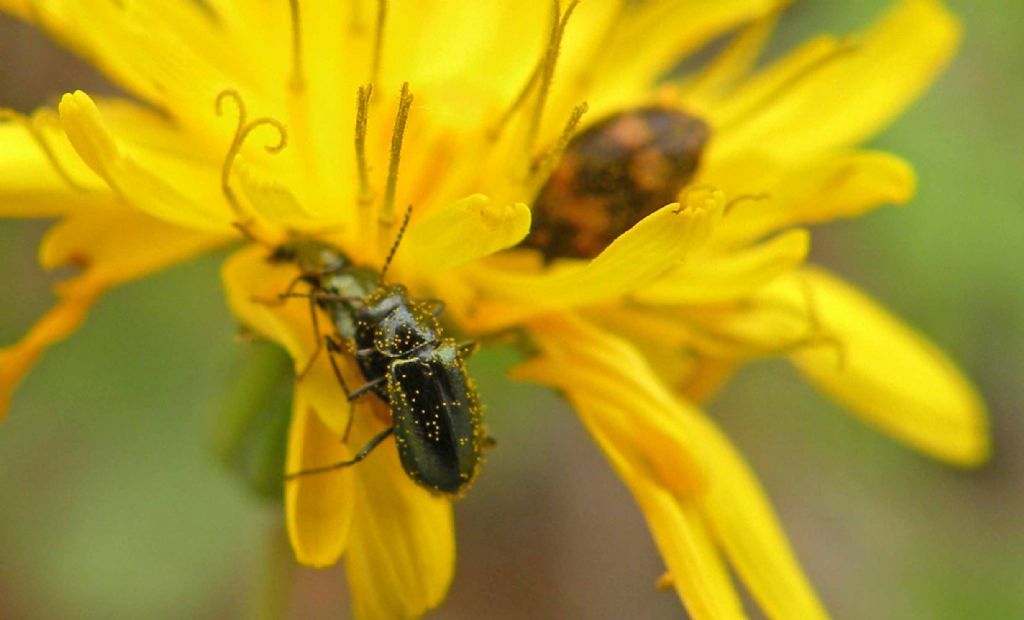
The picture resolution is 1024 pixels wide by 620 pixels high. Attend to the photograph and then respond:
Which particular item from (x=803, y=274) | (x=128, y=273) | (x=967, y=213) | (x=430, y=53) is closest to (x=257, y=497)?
(x=128, y=273)

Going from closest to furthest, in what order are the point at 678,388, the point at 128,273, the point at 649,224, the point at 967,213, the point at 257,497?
the point at 649,224 → the point at 128,273 → the point at 257,497 → the point at 678,388 → the point at 967,213

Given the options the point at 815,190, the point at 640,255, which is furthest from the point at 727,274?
the point at 640,255

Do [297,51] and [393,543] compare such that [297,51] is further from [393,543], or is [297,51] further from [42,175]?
[393,543]

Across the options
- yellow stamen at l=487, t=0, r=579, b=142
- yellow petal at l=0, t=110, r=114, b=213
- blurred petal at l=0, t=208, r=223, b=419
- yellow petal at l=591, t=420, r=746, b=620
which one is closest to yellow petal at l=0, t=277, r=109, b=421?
blurred petal at l=0, t=208, r=223, b=419

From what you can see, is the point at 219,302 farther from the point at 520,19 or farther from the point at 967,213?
the point at 967,213

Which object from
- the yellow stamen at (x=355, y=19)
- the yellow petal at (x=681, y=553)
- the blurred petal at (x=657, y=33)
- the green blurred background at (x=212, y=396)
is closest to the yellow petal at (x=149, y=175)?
the yellow stamen at (x=355, y=19)

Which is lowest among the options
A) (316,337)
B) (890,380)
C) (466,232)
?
(890,380)

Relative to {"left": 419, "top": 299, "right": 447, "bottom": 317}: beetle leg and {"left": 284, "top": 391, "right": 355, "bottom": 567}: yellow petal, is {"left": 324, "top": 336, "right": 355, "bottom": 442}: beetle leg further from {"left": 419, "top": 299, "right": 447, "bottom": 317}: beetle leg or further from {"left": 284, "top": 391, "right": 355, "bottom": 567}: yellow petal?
{"left": 419, "top": 299, "right": 447, "bottom": 317}: beetle leg
